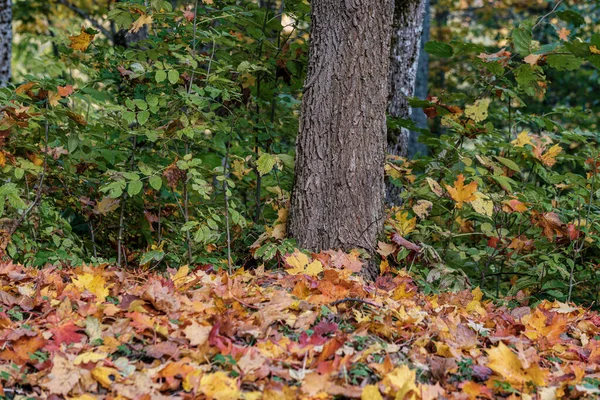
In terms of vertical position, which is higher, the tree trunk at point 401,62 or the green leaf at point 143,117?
the tree trunk at point 401,62

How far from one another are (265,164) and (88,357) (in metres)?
1.70

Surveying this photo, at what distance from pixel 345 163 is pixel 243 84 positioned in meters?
1.07

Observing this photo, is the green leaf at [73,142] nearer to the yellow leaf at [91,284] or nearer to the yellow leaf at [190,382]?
the yellow leaf at [91,284]

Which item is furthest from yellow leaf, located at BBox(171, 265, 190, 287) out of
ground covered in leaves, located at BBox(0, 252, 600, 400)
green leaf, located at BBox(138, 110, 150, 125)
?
green leaf, located at BBox(138, 110, 150, 125)

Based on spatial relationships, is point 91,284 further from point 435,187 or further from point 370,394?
point 435,187

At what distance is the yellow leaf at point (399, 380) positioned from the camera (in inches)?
78.1

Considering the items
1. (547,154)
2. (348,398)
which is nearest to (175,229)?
(348,398)

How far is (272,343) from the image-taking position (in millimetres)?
2229

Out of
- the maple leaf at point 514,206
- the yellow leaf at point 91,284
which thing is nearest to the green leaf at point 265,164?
the yellow leaf at point 91,284

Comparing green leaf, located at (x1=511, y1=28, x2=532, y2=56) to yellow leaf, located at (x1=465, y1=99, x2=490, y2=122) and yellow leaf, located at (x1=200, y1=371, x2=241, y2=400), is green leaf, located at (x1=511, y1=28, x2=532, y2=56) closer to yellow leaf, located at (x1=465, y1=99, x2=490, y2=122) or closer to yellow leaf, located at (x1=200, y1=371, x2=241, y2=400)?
yellow leaf, located at (x1=465, y1=99, x2=490, y2=122)

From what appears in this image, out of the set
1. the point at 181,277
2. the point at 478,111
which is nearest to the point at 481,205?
the point at 478,111

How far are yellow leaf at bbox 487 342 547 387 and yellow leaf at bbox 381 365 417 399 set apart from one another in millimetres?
328

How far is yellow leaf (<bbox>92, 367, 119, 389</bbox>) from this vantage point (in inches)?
79.0

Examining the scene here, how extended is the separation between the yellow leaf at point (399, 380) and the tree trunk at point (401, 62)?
2.98 m
